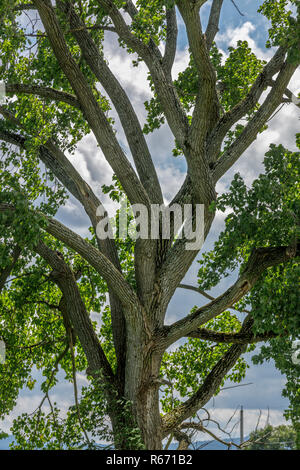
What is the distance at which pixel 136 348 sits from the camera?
7988mm

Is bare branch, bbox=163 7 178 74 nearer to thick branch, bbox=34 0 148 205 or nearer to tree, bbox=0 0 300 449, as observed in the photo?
tree, bbox=0 0 300 449

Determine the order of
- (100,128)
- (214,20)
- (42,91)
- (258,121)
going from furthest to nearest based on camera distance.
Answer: (214,20) < (42,91) < (100,128) < (258,121)

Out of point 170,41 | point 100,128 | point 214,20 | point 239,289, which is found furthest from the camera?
point 214,20

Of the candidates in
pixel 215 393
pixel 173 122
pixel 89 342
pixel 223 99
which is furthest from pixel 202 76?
pixel 215 393

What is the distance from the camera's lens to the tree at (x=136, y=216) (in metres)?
6.84

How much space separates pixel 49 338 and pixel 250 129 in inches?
227

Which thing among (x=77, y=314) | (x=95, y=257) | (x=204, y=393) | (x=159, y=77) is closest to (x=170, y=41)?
(x=159, y=77)

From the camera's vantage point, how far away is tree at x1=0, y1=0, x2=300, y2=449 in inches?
269

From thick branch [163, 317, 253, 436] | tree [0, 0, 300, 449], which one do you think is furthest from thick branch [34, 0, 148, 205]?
thick branch [163, 317, 253, 436]

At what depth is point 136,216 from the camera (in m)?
8.50

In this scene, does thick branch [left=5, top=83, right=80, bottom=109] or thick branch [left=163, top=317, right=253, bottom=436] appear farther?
thick branch [left=5, top=83, right=80, bottom=109]

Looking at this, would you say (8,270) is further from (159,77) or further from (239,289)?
(159,77)

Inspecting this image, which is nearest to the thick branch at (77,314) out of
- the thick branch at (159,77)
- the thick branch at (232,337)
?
the thick branch at (232,337)

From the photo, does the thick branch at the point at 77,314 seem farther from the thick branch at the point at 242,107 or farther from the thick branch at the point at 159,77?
the thick branch at the point at 242,107
